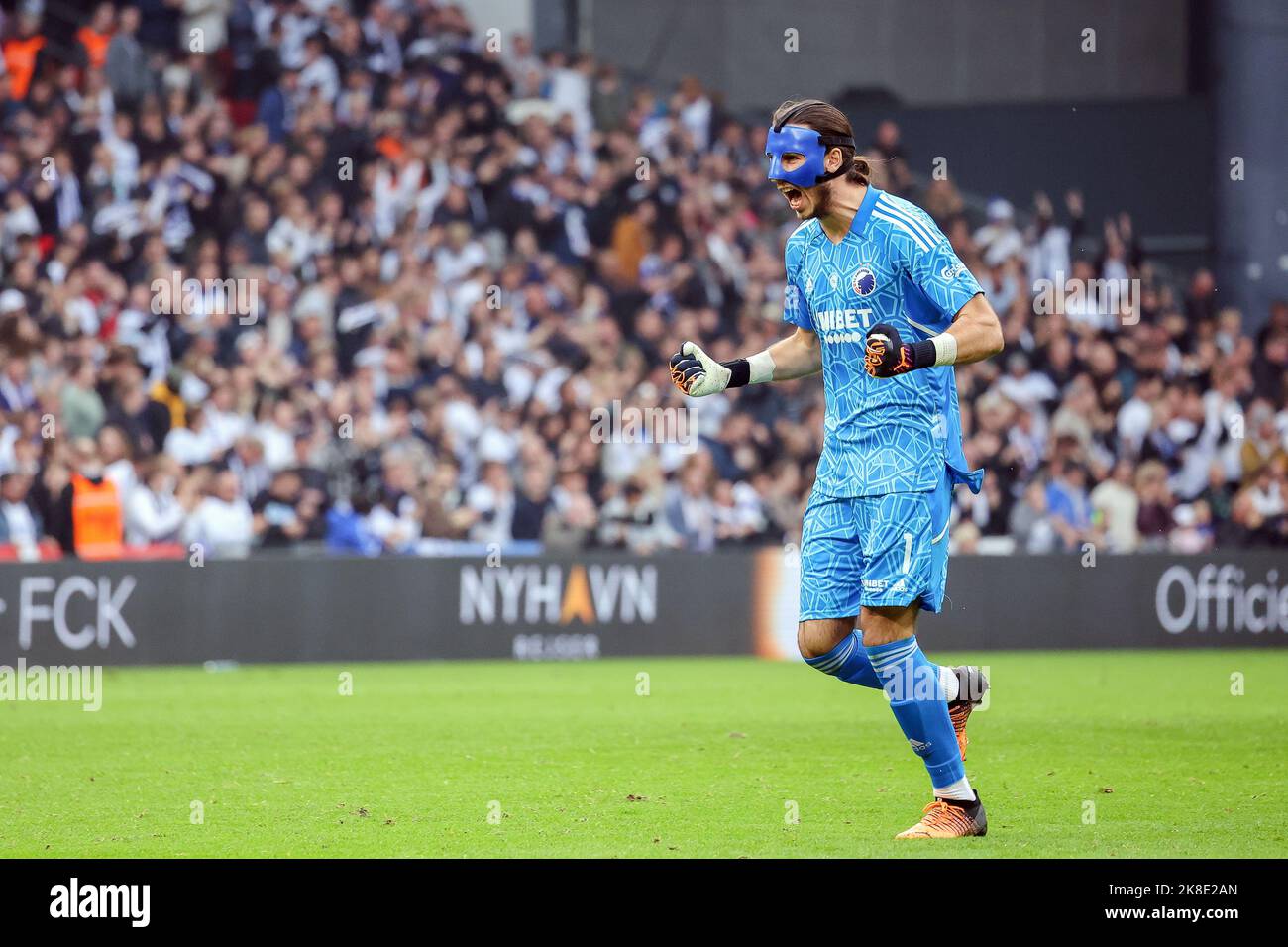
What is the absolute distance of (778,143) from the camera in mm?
7145

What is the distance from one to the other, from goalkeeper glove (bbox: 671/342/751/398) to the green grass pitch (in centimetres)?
166

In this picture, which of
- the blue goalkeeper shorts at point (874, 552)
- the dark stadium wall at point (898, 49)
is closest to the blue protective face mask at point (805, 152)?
the blue goalkeeper shorts at point (874, 552)

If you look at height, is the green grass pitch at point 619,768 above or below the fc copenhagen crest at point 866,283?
below

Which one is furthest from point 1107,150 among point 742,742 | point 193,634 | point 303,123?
point 742,742

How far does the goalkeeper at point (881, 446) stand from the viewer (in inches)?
276

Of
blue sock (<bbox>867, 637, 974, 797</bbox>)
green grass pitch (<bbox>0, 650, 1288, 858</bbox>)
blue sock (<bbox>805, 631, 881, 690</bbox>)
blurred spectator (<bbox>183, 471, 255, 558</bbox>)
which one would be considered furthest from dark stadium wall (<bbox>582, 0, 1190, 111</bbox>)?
blue sock (<bbox>867, 637, 974, 797</bbox>)

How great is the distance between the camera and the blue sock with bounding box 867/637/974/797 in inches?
278

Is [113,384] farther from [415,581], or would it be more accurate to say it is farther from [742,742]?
[742,742]

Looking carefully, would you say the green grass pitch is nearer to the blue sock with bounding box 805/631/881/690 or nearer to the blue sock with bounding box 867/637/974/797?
the blue sock with bounding box 867/637/974/797

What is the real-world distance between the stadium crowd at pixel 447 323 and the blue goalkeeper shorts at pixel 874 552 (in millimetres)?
10287


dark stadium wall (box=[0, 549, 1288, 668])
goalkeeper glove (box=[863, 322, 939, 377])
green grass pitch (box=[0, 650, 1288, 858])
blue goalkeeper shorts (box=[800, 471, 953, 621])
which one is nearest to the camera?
goalkeeper glove (box=[863, 322, 939, 377])

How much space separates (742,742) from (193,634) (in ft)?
24.3

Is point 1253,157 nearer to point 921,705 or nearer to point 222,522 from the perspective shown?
point 222,522

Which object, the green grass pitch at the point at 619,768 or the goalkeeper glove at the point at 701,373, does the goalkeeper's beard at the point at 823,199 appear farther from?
the green grass pitch at the point at 619,768
